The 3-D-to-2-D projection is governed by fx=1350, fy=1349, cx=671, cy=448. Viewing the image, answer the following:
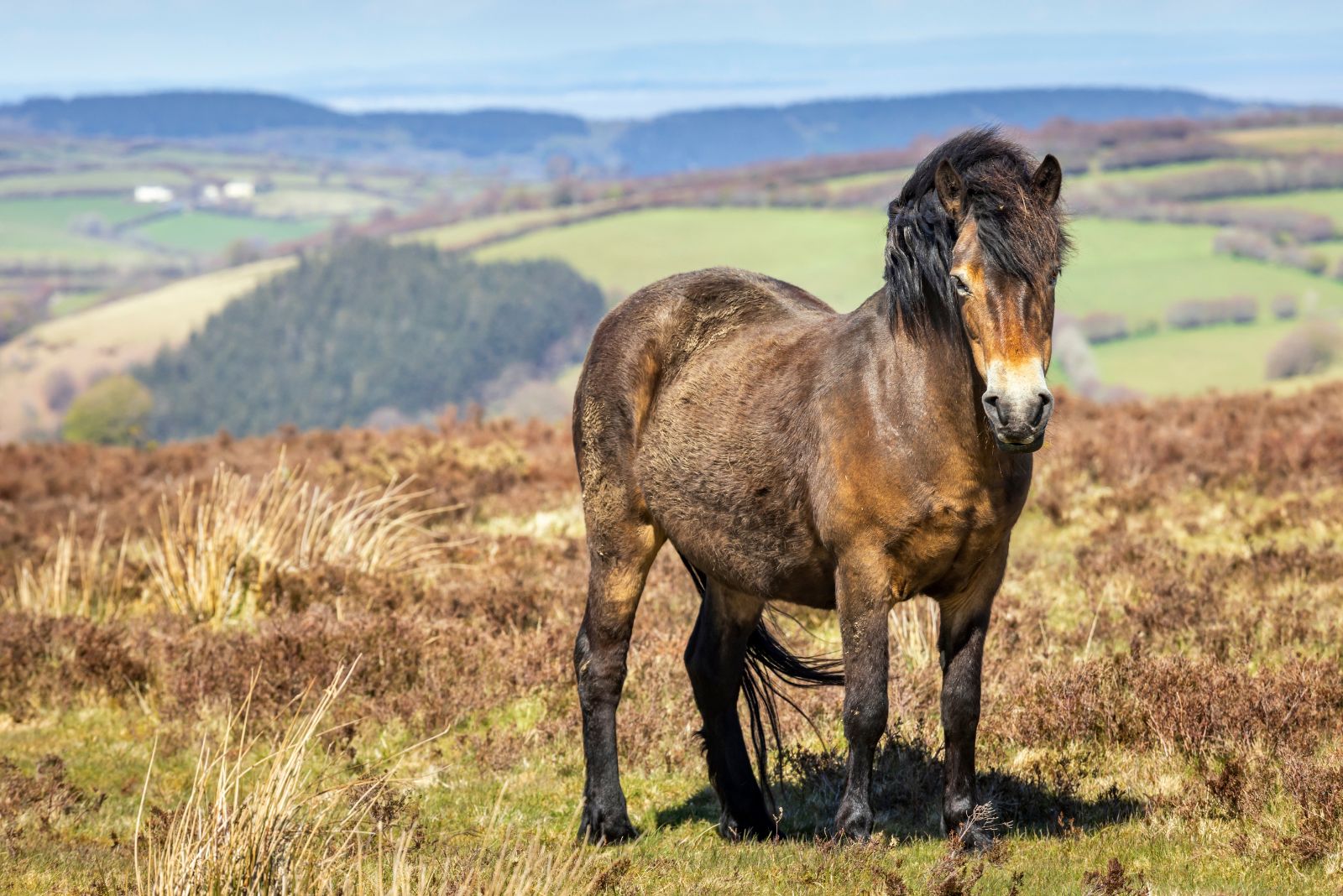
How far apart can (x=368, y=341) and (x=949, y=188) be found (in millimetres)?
97609

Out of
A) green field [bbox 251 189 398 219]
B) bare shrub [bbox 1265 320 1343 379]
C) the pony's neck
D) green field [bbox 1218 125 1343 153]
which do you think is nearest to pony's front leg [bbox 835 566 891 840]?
the pony's neck

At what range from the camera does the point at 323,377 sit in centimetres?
9950

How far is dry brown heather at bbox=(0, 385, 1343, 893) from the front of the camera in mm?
4668

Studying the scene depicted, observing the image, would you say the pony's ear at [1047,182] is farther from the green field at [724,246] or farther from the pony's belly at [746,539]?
the green field at [724,246]

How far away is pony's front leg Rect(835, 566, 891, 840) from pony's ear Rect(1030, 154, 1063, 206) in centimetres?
142

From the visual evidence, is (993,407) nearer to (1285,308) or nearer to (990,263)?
(990,263)

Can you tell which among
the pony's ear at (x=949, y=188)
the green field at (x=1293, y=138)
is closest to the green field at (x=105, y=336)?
the green field at (x=1293, y=138)

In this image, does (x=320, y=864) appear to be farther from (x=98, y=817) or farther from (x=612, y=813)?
(x=98, y=817)

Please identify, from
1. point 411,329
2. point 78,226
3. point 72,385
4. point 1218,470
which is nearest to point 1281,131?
point 411,329

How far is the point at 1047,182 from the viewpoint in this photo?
181 inches

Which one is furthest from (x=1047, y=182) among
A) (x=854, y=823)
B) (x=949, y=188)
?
(x=854, y=823)

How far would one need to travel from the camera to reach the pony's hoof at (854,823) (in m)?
4.89

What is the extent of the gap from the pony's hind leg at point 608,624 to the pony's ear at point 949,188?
207cm

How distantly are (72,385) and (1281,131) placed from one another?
83565 mm
